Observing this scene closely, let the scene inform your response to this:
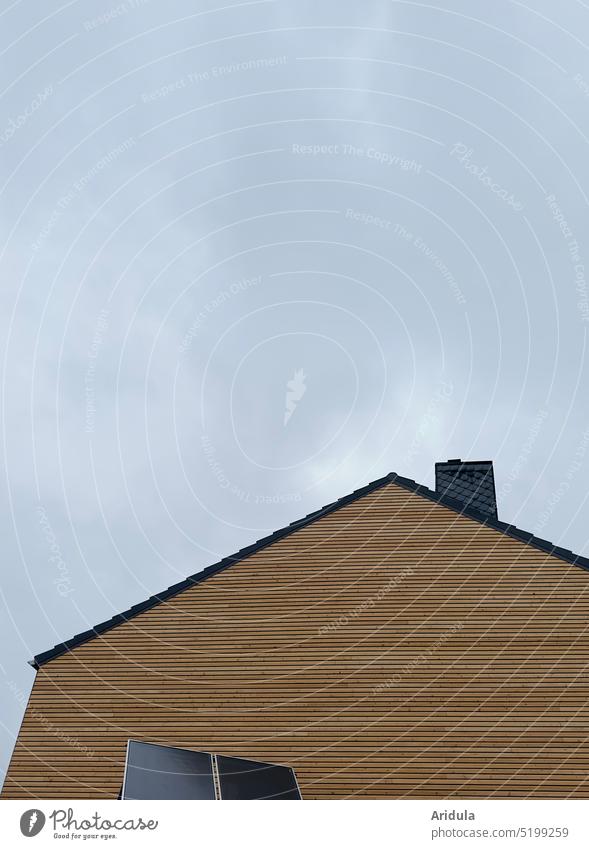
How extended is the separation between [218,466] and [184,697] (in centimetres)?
643

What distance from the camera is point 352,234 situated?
23.7 metres

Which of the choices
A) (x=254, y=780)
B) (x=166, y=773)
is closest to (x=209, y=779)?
(x=166, y=773)

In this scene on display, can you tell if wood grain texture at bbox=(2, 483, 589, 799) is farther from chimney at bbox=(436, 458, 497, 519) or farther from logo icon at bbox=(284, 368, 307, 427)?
logo icon at bbox=(284, 368, 307, 427)

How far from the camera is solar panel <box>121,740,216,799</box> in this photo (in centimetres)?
927

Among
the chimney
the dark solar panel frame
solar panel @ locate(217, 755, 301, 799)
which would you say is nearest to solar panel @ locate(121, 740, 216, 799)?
the dark solar panel frame

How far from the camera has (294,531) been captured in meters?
16.0

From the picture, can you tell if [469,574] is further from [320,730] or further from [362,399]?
[362,399]

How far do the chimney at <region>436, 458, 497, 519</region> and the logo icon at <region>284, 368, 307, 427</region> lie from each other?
4.08m

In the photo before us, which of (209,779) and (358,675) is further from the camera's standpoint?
(358,675)

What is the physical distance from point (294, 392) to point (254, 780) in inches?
364
